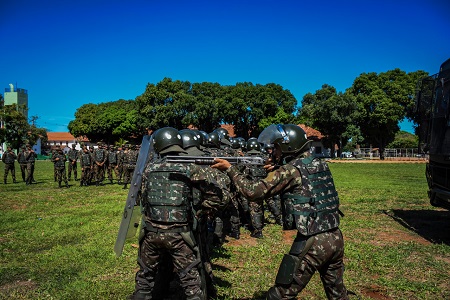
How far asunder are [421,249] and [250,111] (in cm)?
3872

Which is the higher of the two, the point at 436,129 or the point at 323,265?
the point at 436,129

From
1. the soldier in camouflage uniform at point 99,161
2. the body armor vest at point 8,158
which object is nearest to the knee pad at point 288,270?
the soldier in camouflage uniform at point 99,161

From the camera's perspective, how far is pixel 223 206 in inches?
173

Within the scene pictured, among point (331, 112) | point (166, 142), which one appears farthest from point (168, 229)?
point (331, 112)

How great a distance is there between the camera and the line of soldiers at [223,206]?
134 inches

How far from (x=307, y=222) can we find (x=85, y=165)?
624 inches

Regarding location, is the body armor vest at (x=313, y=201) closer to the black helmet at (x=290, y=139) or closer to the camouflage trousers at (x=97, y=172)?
the black helmet at (x=290, y=139)

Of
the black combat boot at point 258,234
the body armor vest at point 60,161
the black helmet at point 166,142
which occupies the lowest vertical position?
the black combat boot at point 258,234

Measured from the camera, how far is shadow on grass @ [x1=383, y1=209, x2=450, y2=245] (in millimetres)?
8242

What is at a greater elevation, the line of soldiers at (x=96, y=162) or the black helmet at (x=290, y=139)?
the black helmet at (x=290, y=139)

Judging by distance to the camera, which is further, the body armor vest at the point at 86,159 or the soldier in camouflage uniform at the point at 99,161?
the soldier in camouflage uniform at the point at 99,161

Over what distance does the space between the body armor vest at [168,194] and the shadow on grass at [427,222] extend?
641 centimetres

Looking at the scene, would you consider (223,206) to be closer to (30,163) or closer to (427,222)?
(427,222)

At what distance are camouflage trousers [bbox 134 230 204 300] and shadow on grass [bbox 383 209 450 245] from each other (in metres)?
6.28
